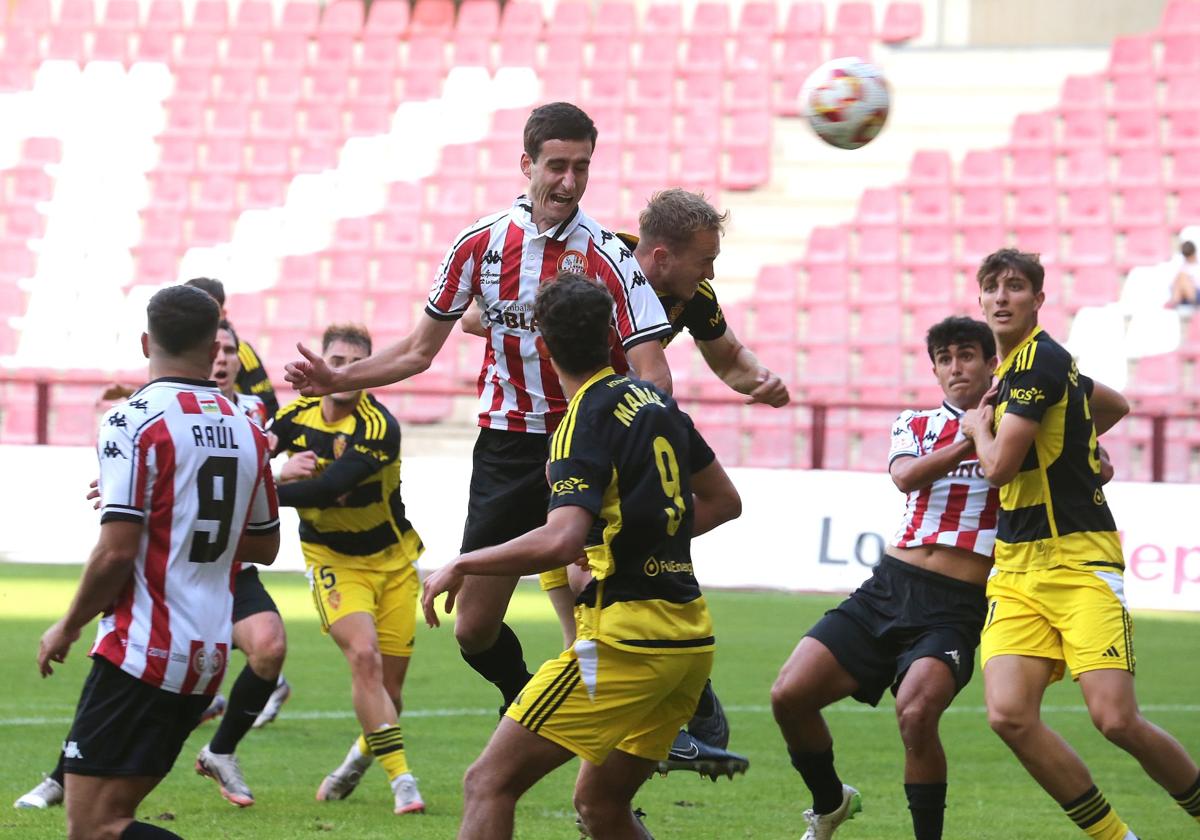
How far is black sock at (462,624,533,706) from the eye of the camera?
239 inches

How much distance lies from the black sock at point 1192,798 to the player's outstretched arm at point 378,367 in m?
2.97

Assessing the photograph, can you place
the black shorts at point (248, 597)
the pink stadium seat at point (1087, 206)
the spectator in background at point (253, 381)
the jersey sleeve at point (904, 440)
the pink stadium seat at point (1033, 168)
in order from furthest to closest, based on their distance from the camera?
the pink stadium seat at point (1033, 168) → the pink stadium seat at point (1087, 206) → the spectator in background at point (253, 381) → the black shorts at point (248, 597) → the jersey sleeve at point (904, 440)

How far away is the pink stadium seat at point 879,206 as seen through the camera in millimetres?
19859

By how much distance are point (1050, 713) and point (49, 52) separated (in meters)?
17.8

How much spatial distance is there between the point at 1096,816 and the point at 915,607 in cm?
101

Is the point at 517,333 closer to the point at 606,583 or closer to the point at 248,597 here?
the point at 606,583

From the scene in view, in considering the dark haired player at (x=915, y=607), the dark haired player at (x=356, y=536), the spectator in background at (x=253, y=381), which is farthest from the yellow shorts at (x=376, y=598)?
the dark haired player at (x=915, y=607)

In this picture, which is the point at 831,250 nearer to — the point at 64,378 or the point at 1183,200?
the point at 1183,200

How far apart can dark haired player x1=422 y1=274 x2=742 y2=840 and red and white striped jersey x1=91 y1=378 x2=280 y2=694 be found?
0.62m

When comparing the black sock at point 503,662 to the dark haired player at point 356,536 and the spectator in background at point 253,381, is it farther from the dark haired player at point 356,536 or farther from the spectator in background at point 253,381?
the spectator in background at point 253,381

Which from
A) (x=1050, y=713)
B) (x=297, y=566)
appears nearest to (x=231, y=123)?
(x=297, y=566)

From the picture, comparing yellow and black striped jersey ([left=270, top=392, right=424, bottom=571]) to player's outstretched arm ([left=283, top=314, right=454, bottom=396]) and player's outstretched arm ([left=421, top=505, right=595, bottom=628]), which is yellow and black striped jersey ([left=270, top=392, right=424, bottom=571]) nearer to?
player's outstretched arm ([left=283, top=314, right=454, bottom=396])

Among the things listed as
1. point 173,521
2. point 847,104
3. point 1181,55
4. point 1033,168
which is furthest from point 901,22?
point 173,521

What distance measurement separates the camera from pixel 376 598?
7566 millimetres
